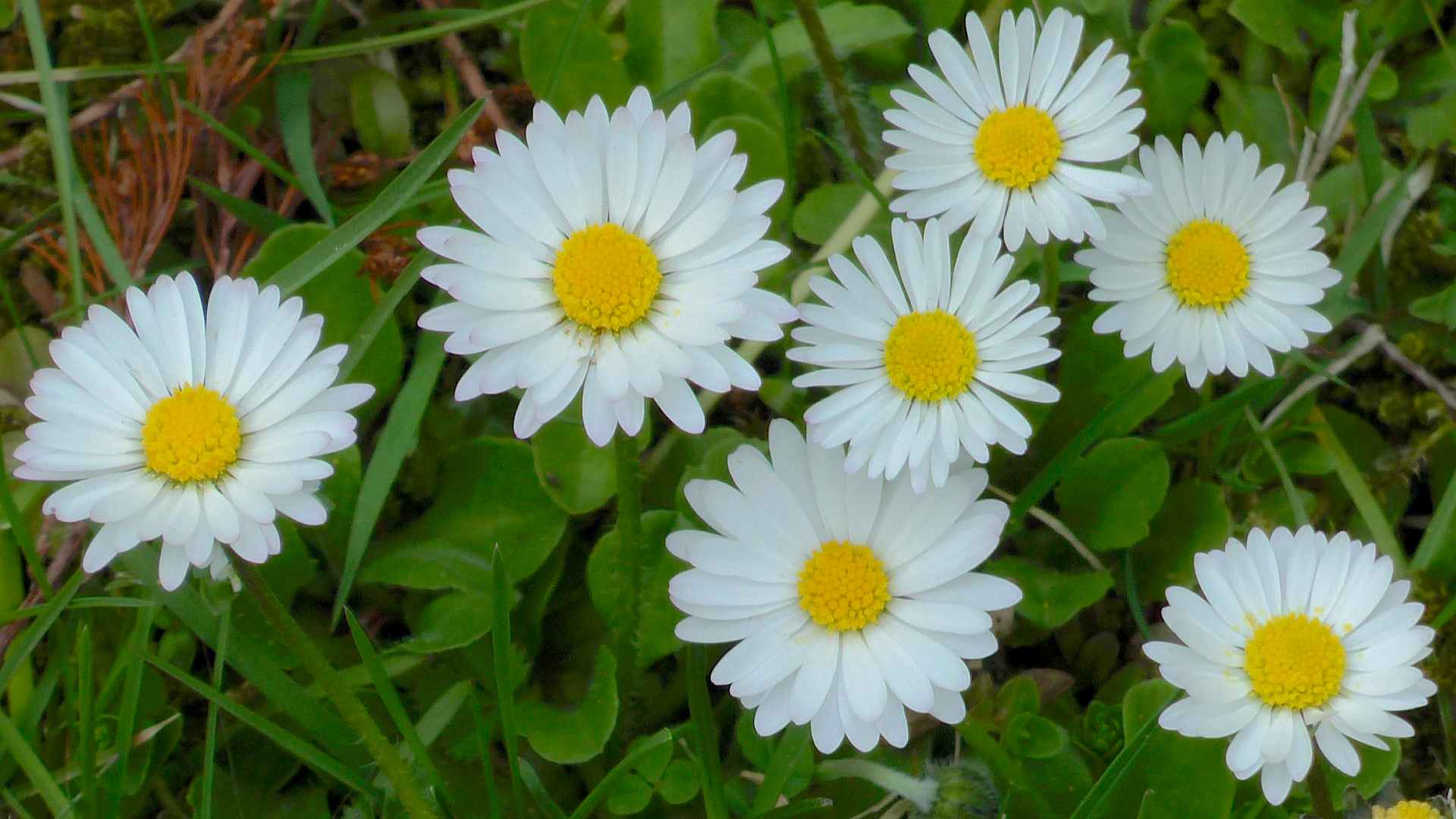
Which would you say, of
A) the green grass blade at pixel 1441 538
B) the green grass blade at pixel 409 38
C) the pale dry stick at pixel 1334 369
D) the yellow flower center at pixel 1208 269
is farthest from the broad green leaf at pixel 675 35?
the green grass blade at pixel 1441 538

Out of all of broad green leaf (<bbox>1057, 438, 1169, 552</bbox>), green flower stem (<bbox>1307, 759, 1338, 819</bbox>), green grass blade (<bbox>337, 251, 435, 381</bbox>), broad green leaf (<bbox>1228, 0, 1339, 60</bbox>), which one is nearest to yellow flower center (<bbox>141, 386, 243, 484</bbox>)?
green grass blade (<bbox>337, 251, 435, 381</bbox>)

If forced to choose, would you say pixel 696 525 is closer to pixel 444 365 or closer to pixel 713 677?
pixel 713 677

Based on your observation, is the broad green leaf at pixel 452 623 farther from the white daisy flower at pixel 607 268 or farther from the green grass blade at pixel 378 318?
the white daisy flower at pixel 607 268

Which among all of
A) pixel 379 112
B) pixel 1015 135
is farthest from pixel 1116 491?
pixel 379 112

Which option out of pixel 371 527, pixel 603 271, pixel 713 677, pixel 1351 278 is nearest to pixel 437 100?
pixel 371 527

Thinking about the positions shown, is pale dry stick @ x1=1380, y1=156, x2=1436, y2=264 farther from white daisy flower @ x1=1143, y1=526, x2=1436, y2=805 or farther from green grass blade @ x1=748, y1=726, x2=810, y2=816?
green grass blade @ x1=748, y1=726, x2=810, y2=816

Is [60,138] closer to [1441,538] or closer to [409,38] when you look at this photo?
[409,38]
